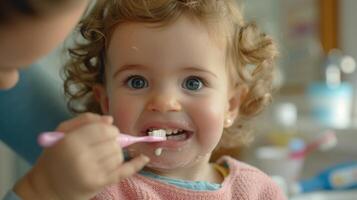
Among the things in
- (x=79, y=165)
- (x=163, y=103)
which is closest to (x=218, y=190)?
(x=163, y=103)

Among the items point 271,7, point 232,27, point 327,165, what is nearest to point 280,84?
point 271,7

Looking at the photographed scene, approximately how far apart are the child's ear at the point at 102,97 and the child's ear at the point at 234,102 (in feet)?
0.54

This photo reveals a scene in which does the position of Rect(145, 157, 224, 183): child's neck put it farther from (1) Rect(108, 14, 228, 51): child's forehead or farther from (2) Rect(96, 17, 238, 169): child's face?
(1) Rect(108, 14, 228, 51): child's forehead

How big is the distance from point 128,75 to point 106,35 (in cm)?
7

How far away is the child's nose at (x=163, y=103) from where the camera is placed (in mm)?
625

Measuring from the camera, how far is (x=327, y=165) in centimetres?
138

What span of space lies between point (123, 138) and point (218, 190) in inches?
7.5

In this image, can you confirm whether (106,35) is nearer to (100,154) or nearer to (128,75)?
(128,75)

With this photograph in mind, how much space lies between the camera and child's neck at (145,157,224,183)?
0.69 meters

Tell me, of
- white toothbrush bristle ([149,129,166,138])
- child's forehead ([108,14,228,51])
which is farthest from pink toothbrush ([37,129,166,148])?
child's forehead ([108,14,228,51])

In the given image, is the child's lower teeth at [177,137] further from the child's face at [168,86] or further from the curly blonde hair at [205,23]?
the curly blonde hair at [205,23]

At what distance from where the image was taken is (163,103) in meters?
0.63

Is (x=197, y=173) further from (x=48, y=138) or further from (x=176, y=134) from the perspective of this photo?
(x=48, y=138)

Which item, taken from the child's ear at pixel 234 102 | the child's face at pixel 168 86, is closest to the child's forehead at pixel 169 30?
the child's face at pixel 168 86
